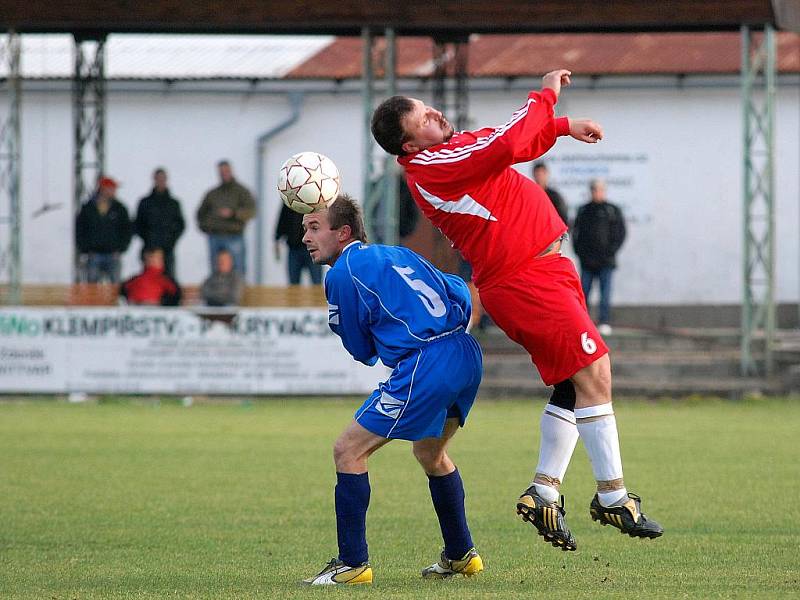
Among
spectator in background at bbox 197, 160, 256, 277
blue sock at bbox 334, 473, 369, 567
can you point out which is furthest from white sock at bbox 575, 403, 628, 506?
spectator in background at bbox 197, 160, 256, 277

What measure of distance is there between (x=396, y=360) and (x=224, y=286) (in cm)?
1396

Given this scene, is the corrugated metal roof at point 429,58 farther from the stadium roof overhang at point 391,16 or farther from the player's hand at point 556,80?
the player's hand at point 556,80

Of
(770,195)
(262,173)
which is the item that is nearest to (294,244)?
(770,195)

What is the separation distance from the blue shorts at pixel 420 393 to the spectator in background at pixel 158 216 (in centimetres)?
1512

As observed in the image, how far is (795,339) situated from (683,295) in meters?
6.76

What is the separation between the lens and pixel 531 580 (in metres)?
6.17

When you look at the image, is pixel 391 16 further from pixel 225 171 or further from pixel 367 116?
pixel 225 171

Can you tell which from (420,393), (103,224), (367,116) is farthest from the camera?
(103,224)

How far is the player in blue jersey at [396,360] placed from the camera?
6164 mm

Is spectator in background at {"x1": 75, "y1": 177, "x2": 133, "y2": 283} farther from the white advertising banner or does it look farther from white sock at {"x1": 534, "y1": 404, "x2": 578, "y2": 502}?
white sock at {"x1": 534, "y1": 404, "x2": 578, "y2": 502}

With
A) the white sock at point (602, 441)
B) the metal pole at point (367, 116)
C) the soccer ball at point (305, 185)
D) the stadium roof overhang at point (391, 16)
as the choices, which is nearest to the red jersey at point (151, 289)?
the metal pole at point (367, 116)

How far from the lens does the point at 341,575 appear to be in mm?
6141

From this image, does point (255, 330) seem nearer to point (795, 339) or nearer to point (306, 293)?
point (306, 293)

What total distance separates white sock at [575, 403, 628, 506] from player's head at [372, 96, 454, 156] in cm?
134
